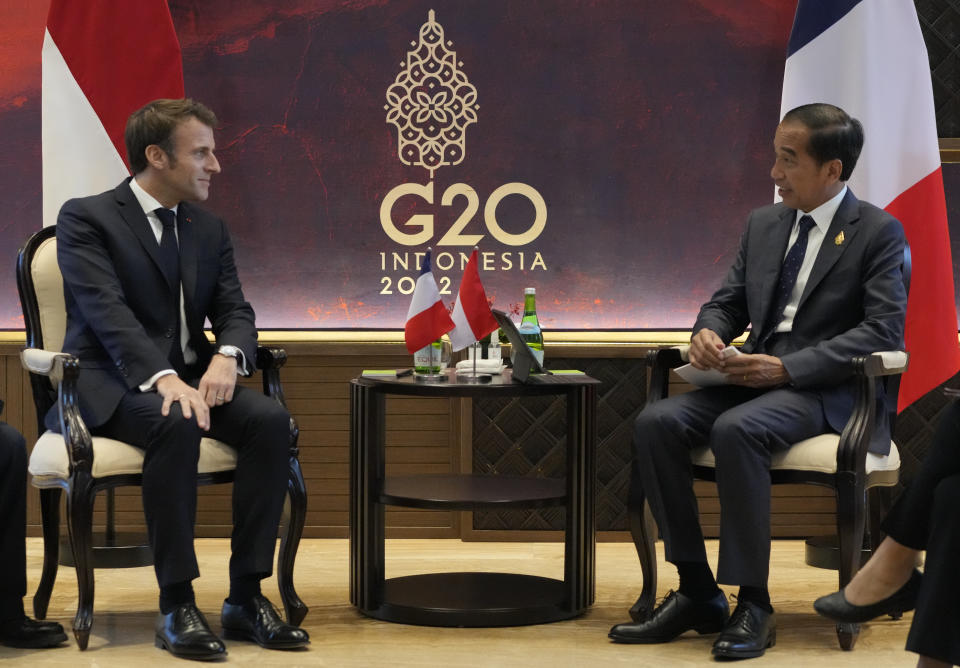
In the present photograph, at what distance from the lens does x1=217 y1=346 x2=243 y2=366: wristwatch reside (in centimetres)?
310

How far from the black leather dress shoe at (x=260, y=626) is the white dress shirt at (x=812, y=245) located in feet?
5.06

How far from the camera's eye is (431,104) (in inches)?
176

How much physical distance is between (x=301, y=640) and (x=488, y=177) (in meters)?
2.17

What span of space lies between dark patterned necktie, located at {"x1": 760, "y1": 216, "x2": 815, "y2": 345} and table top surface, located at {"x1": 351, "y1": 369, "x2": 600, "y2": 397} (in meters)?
0.53

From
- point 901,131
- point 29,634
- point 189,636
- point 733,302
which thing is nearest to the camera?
point 189,636

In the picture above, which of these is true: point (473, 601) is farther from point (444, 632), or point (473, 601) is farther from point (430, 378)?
point (430, 378)

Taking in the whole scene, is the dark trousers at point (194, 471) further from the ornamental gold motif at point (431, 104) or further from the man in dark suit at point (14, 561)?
the ornamental gold motif at point (431, 104)

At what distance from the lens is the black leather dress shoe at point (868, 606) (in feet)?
7.76

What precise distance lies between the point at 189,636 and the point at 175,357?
0.78 meters

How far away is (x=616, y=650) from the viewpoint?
2.88 m

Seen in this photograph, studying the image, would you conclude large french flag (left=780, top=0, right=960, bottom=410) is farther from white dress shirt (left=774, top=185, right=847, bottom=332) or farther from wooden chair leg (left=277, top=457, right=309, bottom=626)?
wooden chair leg (left=277, top=457, right=309, bottom=626)

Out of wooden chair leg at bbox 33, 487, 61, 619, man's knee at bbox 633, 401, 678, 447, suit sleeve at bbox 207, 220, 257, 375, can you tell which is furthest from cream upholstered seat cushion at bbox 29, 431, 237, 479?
man's knee at bbox 633, 401, 678, 447

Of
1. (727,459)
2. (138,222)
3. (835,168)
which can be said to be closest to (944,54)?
(835,168)

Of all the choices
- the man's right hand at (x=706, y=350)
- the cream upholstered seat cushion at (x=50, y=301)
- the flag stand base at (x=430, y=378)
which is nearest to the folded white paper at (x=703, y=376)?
the man's right hand at (x=706, y=350)
